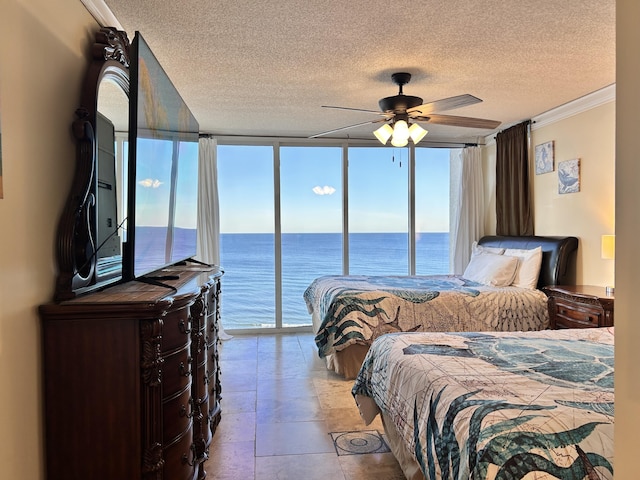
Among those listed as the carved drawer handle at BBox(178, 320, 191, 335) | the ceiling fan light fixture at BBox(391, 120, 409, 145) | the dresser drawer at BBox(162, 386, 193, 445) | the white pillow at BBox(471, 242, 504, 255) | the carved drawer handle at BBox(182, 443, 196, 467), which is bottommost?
the carved drawer handle at BBox(182, 443, 196, 467)

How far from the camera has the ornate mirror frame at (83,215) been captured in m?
1.77

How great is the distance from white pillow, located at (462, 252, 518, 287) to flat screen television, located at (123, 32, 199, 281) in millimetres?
3039

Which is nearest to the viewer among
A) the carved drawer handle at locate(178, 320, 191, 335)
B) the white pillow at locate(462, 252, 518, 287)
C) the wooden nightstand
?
the carved drawer handle at locate(178, 320, 191, 335)

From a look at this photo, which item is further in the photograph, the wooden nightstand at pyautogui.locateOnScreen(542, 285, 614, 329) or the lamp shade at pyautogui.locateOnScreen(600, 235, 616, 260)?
the lamp shade at pyautogui.locateOnScreen(600, 235, 616, 260)

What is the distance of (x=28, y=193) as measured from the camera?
1589 mm

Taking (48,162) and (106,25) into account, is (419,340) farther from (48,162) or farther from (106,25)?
(106,25)

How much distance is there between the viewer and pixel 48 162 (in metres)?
1.73

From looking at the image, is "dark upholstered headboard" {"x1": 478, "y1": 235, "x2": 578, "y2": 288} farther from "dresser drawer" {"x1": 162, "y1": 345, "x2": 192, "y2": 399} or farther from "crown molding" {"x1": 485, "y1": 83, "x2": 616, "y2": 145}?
"dresser drawer" {"x1": 162, "y1": 345, "x2": 192, "y2": 399}

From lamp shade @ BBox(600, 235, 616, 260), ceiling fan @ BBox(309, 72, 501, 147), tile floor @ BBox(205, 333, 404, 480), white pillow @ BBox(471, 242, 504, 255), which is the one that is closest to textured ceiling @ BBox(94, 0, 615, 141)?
ceiling fan @ BBox(309, 72, 501, 147)

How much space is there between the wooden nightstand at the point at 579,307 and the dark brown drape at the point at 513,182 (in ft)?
4.14

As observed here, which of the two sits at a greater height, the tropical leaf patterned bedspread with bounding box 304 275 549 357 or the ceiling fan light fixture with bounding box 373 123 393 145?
the ceiling fan light fixture with bounding box 373 123 393 145

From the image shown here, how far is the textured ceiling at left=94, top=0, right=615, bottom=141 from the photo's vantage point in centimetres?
244

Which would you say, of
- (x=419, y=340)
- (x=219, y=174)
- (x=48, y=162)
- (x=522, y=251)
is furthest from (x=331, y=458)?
(x=219, y=174)

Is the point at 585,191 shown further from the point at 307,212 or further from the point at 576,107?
the point at 307,212
